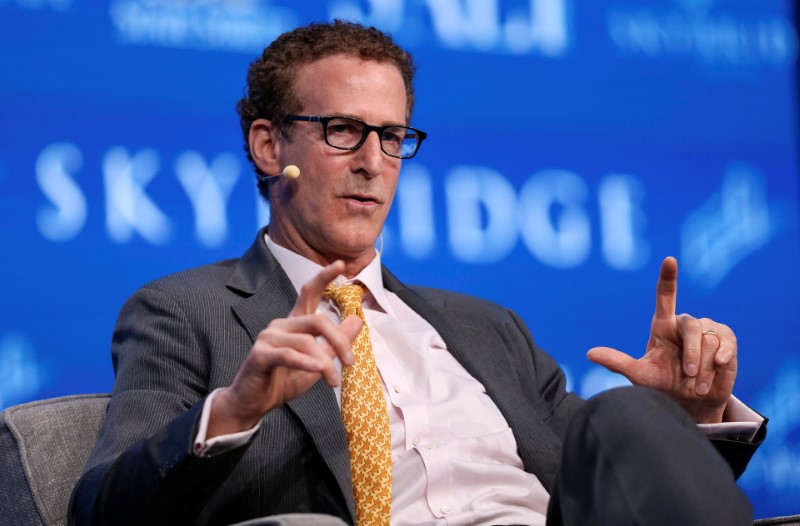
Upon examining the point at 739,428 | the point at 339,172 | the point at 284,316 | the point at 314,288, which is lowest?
the point at 739,428

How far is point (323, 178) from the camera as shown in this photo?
2014 mm

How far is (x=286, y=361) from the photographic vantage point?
1.24 m

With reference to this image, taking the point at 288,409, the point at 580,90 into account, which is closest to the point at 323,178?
the point at 288,409

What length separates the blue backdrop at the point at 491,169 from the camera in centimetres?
236

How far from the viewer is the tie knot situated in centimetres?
185

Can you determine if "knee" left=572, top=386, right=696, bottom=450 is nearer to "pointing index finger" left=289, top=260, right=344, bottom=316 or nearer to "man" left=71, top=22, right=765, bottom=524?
"man" left=71, top=22, right=765, bottom=524

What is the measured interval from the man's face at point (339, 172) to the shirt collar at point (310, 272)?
4 centimetres

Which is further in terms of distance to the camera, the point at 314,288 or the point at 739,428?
the point at 739,428

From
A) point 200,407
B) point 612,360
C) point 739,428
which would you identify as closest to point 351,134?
point 612,360

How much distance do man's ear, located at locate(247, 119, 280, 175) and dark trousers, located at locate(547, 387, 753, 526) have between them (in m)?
1.13

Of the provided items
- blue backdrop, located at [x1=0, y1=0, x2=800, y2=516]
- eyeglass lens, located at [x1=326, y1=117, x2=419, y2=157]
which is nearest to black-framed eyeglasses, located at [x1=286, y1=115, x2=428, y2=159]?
eyeglass lens, located at [x1=326, y1=117, x2=419, y2=157]

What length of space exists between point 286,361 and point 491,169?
172 cm

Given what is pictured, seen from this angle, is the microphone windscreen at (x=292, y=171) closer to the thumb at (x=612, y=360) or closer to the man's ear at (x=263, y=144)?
the man's ear at (x=263, y=144)

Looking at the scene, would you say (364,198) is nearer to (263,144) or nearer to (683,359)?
(263,144)
